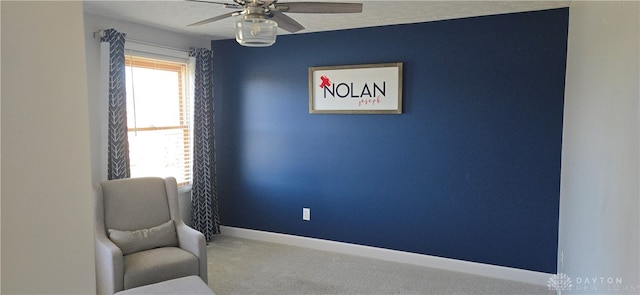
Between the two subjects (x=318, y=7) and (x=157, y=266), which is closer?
(x=318, y=7)

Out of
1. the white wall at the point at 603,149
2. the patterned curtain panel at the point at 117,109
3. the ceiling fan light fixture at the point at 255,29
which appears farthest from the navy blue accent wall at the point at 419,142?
the ceiling fan light fixture at the point at 255,29

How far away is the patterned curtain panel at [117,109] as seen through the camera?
3.72 m

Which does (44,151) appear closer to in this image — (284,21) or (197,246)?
(284,21)

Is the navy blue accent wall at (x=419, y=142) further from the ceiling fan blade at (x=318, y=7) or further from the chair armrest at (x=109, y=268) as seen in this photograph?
the chair armrest at (x=109, y=268)

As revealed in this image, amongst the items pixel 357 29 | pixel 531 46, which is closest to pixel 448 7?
pixel 531 46

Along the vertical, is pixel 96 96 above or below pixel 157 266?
above

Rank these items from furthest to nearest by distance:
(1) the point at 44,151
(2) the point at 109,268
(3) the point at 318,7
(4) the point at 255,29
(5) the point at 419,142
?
1. (5) the point at 419,142
2. (2) the point at 109,268
3. (3) the point at 318,7
4. (4) the point at 255,29
5. (1) the point at 44,151

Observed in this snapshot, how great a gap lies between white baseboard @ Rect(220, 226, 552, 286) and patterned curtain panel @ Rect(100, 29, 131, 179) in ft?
5.26

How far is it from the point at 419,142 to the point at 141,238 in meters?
2.41

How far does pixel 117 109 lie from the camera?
12.4 feet

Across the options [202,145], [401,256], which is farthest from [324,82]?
[401,256]

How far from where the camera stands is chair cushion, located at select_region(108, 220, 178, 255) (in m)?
3.26

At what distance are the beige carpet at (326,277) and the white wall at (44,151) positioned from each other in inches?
115

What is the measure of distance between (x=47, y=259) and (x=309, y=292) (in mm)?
2959
